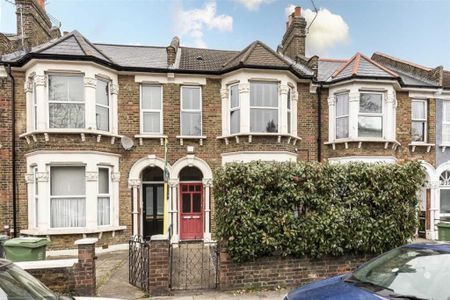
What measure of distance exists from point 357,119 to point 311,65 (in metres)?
3.04

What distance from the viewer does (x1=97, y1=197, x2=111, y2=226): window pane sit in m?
9.11

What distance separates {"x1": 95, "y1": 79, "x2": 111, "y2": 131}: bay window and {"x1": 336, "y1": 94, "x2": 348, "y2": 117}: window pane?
344 inches

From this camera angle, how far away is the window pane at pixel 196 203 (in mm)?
10612

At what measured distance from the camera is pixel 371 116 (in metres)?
→ 10.5

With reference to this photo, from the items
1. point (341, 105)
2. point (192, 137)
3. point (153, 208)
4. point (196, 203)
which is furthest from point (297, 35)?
point (153, 208)

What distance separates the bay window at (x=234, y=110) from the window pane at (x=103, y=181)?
4689 millimetres

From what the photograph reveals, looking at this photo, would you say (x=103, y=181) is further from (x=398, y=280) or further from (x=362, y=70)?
(x=362, y=70)

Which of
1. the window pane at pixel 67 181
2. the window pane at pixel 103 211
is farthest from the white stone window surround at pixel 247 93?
the window pane at pixel 67 181

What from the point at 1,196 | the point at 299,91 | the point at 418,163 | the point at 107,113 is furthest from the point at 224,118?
the point at 1,196

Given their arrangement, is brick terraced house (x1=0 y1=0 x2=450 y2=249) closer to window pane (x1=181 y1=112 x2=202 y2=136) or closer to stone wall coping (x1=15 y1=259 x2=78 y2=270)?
window pane (x1=181 y1=112 x2=202 y2=136)

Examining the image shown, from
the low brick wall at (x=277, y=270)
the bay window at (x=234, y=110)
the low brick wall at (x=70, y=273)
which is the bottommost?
the low brick wall at (x=277, y=270)

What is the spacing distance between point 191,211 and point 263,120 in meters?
4.46

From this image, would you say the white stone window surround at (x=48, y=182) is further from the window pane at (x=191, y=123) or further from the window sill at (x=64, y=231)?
the window pane at (x=191, y=123)

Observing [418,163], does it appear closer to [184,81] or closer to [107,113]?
[184,81]
